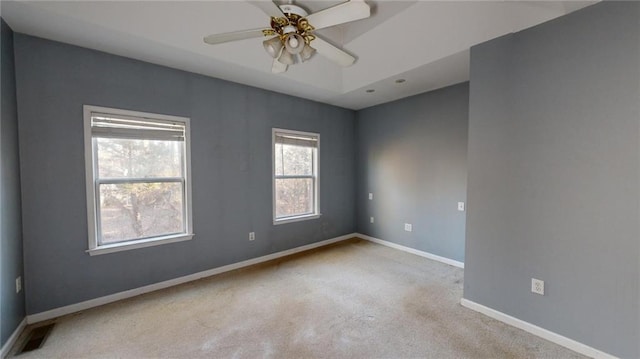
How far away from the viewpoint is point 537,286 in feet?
6.89

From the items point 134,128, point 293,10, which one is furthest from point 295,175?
point 293,10

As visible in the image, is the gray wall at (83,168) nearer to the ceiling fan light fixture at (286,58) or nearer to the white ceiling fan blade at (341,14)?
the ceiling fan light fixture at (286,58)

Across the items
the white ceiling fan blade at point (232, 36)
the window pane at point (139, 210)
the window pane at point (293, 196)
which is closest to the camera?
the white ceiling fan blade at point (232, 36)

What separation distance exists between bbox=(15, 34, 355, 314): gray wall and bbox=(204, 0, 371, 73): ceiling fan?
4.83 feet

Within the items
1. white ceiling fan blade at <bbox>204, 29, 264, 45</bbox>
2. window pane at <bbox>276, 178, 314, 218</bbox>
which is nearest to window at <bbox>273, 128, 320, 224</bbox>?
window pane at <bbox>276, 178, 314, 218</bbox>

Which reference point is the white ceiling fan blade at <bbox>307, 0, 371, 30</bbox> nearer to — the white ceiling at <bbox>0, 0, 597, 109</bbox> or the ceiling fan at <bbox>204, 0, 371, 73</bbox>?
the ceiling fan at <bbox>204, 0, 371, 73</bbox>

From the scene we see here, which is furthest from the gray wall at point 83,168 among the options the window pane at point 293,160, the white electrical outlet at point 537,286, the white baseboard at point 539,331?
the white electrical outlet at point 537,286

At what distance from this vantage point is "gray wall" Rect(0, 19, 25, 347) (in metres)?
1.92

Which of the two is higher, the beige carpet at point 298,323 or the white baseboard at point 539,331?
the white baseboard at point 539,331

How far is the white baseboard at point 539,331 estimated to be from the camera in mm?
1839

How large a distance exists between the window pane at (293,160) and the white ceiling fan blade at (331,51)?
81.2 inches

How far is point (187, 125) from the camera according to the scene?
3.06m

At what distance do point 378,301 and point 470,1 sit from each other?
A: 302 cm

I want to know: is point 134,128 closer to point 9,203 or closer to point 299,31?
point 9,203
